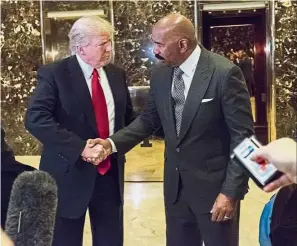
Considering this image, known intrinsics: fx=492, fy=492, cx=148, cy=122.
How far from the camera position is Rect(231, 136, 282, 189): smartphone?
1.32 m

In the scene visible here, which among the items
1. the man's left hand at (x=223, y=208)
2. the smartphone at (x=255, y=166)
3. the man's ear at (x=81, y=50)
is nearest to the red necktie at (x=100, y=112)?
the man's ear at (x=81, y=50)

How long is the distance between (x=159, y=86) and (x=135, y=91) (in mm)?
3181

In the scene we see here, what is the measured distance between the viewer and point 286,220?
180 centimetres

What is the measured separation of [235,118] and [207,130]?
134 mm

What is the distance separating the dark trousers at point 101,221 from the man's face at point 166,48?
2.29 ft

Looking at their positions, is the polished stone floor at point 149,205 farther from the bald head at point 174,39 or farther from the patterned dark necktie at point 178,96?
the bald head at point 174,39

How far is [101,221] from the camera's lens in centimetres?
252

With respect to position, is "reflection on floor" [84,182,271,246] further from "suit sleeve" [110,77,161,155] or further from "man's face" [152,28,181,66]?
"man's face" [152,28,181,66]

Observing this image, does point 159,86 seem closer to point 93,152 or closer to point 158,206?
point 93,152

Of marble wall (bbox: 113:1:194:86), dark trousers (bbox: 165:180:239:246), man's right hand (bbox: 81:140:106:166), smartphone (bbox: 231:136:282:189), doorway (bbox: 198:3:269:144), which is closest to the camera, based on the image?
smartphone (bbox: 231:136:282:189)

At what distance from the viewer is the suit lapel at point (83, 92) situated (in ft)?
7.76

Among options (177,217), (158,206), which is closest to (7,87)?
(158,206)

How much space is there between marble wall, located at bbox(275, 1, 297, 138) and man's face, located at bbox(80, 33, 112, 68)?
Answer: 3206 millimetres

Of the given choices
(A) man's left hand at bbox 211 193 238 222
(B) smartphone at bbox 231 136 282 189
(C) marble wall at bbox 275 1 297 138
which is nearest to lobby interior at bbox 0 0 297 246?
(C) marble wall at bbox 275 1 297 138
